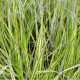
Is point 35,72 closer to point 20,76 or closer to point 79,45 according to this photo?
point 20,76

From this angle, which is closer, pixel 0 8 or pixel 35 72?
pixel 35 72

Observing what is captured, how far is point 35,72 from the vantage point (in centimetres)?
46

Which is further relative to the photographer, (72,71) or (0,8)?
(0,8)

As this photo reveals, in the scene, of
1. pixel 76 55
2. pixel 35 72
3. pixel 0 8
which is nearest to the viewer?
pixel 35 72

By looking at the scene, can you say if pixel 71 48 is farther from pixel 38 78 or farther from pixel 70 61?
pixel 38 78

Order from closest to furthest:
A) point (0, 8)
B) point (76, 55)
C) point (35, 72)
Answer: point (35, 72) < point (76, 55) < point (0, 8)

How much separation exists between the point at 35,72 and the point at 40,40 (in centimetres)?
12

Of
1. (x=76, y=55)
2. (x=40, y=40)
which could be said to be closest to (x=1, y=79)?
(x=40, y=40)

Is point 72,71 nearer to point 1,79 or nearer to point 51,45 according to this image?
point 51,45

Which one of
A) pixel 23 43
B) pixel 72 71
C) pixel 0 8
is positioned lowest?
pixel 72 71

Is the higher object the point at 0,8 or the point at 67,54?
the point at 0,8

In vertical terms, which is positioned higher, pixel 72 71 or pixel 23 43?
pixel 23 43

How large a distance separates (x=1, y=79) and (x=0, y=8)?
0.40 metres

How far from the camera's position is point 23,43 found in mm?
499
